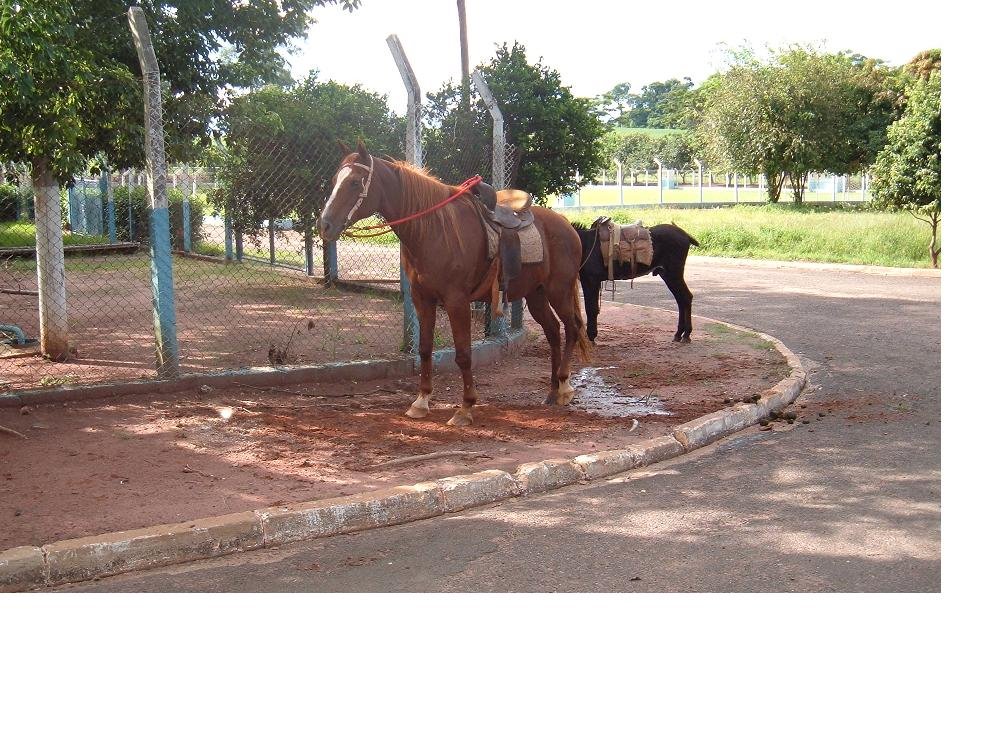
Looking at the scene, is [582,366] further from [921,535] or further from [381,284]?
[381,284]

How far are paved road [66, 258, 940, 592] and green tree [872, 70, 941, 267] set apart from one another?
12.8 meters

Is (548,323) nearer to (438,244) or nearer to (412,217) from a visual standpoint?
(438,244)

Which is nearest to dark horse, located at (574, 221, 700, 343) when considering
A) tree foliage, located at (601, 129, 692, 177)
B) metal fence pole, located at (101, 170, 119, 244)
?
metal fence pole, located at (101, 170, 119, 244)

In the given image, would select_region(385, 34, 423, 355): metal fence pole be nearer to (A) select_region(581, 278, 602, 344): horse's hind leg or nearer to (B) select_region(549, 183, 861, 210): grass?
(A) select_region(581, 278, 602, 344): horse's hind leg

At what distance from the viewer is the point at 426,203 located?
7367 millimetres

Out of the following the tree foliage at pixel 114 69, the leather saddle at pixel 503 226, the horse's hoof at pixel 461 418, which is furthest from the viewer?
the leather saddle at pixel 503 226

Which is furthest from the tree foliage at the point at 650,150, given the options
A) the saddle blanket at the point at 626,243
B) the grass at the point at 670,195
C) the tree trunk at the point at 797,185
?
the saddle blanket at the point at 626,243

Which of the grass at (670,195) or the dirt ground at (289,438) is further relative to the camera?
the grass at (670,195)

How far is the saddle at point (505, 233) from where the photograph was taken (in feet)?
25.5

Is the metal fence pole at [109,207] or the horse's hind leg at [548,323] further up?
the metal fence pole at [109,207]

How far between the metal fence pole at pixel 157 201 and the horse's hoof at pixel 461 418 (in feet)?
7.75

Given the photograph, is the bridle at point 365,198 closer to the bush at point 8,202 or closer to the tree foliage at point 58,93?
the tree foliage at point 58,93

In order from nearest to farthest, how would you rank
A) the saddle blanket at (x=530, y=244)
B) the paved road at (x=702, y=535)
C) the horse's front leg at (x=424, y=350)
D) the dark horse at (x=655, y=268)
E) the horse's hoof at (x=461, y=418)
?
the paved road at (x=702, y=535)
the horse's hoof at (x=461, y=418)
the horse's front leg at (x=424, y=350)
the saddle blanket at (x=530, y=244)
the dark horse at (x=655, y=268)

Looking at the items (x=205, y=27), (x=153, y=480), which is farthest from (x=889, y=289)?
(x=153, y=480)
